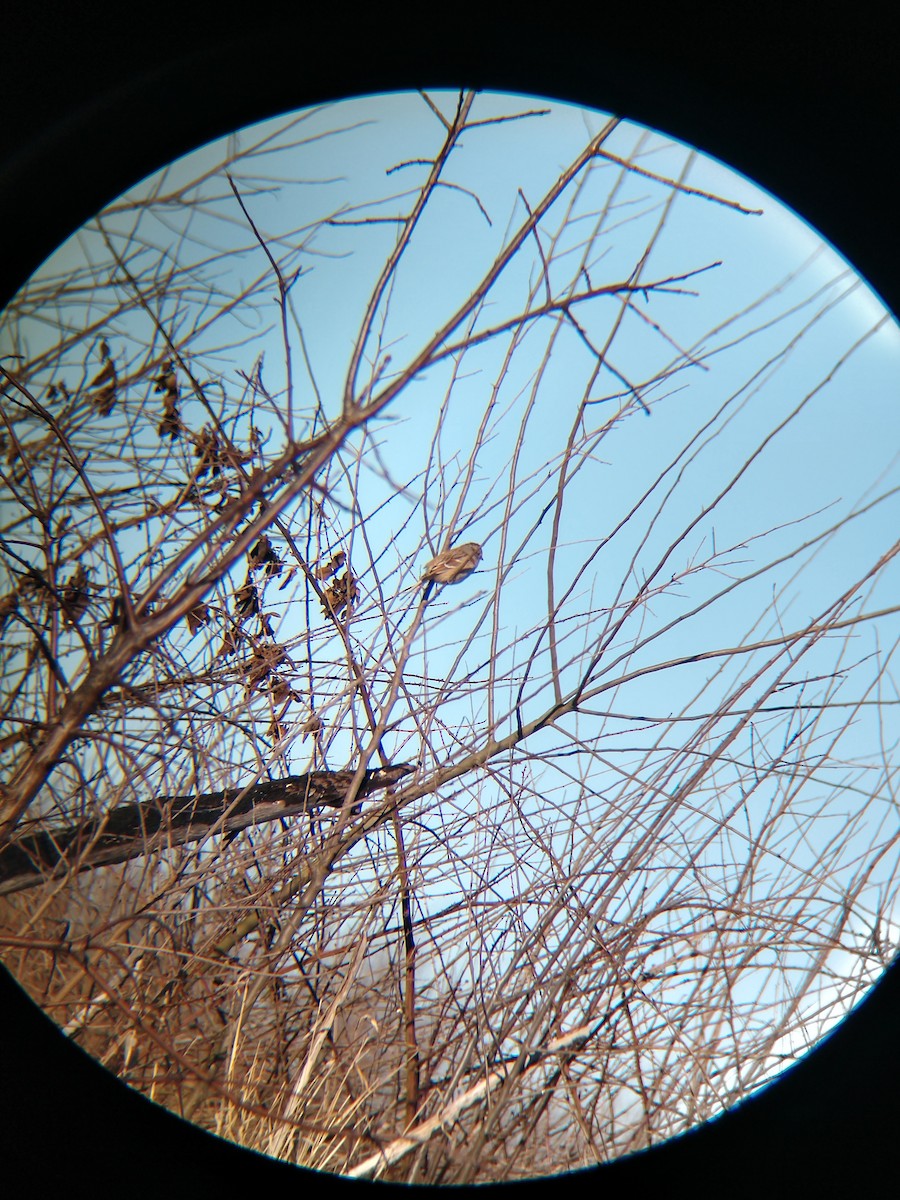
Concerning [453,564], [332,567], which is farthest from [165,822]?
[453,564]

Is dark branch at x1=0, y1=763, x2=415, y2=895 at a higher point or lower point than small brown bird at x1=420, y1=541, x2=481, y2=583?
lower

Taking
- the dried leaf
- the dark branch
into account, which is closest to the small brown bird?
the dried leaf

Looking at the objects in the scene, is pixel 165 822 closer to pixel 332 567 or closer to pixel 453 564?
pixel 332 567

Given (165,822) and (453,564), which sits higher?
(453,564)

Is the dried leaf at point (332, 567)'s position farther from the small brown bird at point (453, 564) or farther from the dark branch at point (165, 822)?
the dark branch at point (165, 822)

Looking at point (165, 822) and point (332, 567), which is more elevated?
point (332, 567)

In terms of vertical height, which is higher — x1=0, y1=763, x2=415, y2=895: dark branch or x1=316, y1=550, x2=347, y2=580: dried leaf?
x1=316, y1=550, x2=347, y2=580: dried leaf

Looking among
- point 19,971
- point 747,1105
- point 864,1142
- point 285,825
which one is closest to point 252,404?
point 285,825

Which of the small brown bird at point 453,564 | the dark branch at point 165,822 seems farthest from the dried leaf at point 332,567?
the dark branch at point 165,822

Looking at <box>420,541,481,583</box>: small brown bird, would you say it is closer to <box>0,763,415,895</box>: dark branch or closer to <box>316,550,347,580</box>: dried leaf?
<box>316,550,347,580</box>: dried leaf
